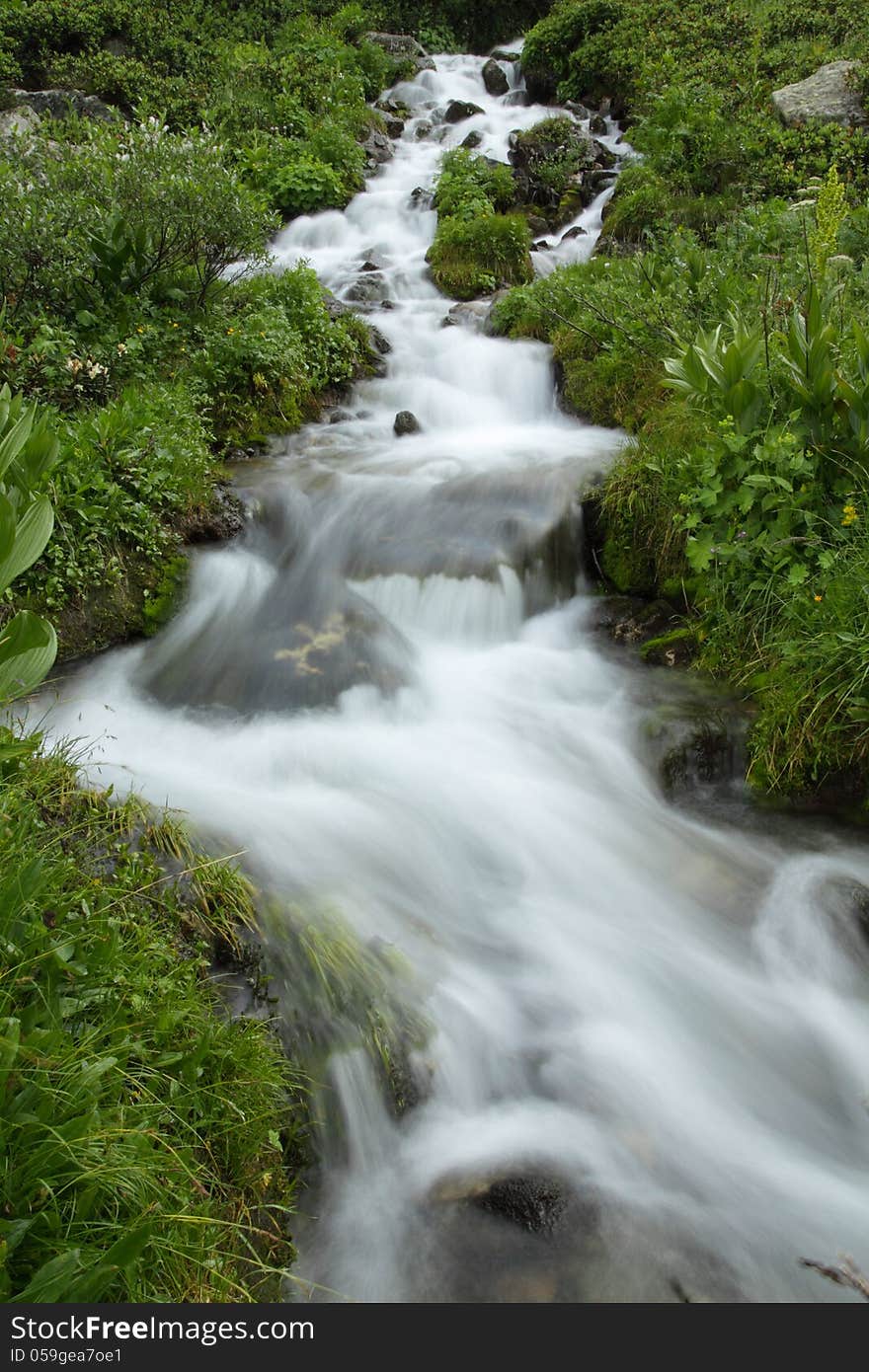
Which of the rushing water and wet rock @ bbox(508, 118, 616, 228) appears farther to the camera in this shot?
wet rock @ bbox(508, 118, 616, 228)

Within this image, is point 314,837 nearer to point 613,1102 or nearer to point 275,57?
point 613,1102

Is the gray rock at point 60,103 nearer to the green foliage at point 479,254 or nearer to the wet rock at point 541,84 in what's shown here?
the green foliage at point 479,254

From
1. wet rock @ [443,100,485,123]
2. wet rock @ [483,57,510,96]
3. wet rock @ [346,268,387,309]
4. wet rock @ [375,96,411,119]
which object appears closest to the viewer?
wet rock @ [346,268,387,309]

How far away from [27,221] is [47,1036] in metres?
6.66

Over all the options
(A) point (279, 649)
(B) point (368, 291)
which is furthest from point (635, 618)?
(B) point (368, 291)

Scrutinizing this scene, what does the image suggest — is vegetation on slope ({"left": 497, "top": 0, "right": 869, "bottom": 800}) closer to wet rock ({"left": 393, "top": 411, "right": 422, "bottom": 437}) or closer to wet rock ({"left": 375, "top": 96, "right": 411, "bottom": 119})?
wet rock ({"left": 393, "top": 411, "right": 422, "bottom": 437})

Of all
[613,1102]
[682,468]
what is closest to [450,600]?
[682,468]

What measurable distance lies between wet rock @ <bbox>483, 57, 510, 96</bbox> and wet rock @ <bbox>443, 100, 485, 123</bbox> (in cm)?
169

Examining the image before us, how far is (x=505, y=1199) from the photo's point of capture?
2.52 m

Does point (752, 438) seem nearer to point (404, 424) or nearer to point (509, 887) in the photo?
point (509, 887)

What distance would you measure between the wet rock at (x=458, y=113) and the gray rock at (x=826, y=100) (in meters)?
6.04

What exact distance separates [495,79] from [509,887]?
760 inches

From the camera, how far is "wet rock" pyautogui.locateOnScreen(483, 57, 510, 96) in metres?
17.7

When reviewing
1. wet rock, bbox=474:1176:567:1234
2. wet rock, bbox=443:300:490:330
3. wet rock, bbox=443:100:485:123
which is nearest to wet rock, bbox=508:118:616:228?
wet rock, bbox=443:100:485:123
